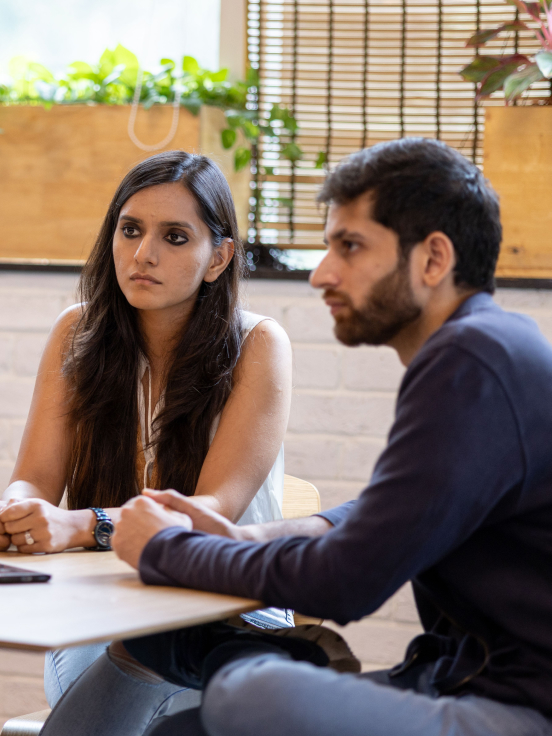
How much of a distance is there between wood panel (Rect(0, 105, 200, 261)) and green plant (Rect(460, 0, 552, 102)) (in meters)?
0.61

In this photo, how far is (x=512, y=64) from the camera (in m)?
1.64

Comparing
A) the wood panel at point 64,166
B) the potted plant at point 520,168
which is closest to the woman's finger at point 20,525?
the wood panel at point 64,166

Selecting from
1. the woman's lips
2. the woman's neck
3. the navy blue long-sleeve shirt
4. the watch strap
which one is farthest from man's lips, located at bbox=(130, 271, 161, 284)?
the navy blue long-sleeve shirt

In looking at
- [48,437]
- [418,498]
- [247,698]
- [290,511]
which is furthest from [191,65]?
[247,698]

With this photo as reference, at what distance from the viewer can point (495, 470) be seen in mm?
768

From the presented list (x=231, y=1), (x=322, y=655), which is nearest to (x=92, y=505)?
(x=322, y=655)

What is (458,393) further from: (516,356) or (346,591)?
(346,591)

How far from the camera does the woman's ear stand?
1.43 m

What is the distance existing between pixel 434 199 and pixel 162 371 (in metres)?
0.67

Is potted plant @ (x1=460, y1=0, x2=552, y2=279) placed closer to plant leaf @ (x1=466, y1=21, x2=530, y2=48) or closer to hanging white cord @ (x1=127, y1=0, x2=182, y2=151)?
plant leaf @ (x1=466, y1=21, x2=530, y2=48)

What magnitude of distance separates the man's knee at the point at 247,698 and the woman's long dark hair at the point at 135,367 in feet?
1.98

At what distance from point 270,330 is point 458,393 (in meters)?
0.67

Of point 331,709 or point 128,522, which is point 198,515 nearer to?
point 128,522

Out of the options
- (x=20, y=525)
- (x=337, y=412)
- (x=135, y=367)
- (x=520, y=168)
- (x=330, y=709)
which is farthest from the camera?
(x=337, y=412)
